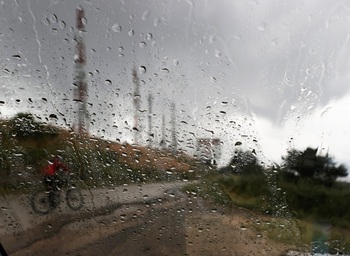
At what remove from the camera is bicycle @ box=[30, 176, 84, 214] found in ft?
17.0

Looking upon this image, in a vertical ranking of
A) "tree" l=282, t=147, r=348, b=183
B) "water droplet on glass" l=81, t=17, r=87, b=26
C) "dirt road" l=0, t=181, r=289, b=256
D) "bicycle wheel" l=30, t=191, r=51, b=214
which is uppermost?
"water droplet on glass" l=81, t=17, r=87, b=26

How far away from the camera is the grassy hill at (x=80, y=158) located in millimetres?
5142

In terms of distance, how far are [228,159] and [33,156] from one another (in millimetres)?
1631

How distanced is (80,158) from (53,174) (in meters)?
0.27

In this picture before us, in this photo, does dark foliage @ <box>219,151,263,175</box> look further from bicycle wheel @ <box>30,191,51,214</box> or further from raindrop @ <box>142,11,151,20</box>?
bicycle wheel @ <box>30,191,51,214</box>

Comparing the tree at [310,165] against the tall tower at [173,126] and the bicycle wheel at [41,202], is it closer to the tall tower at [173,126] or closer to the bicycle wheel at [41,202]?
the tall tower at [173,126]

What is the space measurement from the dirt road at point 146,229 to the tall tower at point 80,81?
60 cm

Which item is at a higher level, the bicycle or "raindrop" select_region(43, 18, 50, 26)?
"raindrop" select_region(43, 18, 50, 26)

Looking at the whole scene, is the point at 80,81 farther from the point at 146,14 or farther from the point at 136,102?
the point at 146,14

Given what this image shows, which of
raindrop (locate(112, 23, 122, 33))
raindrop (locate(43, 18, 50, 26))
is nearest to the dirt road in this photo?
raindrop (locate(112, 23, 122, 33))

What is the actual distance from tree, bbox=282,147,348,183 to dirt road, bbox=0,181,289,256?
533 mm

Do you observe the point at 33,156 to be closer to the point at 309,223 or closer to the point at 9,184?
the point at 9,184

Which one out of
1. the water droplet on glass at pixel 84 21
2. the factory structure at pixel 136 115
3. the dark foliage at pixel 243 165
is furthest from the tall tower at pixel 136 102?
the dark foliage at pixel 243 165

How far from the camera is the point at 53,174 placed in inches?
206
